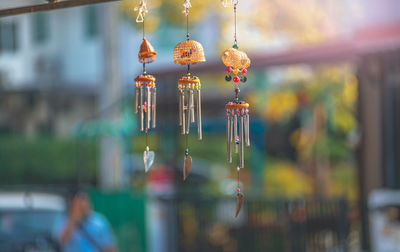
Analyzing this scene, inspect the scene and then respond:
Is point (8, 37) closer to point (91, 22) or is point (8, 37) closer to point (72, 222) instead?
point (91, 22)

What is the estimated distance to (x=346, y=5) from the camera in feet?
41.8

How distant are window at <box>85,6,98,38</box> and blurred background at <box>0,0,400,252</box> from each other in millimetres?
46

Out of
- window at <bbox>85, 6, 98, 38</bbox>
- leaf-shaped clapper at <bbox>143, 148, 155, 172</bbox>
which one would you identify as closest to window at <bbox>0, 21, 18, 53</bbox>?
window at <bbox>85, 6, 98, 38</bbox>

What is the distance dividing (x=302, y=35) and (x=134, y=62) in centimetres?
666

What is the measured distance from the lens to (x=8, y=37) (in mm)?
19516

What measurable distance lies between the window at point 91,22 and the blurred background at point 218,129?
1.8 inches

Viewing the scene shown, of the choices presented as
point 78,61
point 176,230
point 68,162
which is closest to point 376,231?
point 176,230

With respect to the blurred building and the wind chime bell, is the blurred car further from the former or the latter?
the blurred building

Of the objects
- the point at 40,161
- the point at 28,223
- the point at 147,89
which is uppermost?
the point at 147,89

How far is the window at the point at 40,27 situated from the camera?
19.3m

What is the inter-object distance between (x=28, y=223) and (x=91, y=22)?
12379 mm

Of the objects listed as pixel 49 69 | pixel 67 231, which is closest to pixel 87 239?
pixel 67 231

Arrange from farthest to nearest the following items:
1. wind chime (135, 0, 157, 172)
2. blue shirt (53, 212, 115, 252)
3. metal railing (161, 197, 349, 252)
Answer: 1. metal railing (161, 197, 349, 252)
2. blue shirt (53, 212, 115, 252)
3. wind chime (135, 0, 157, 172)

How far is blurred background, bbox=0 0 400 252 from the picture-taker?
8344mm
